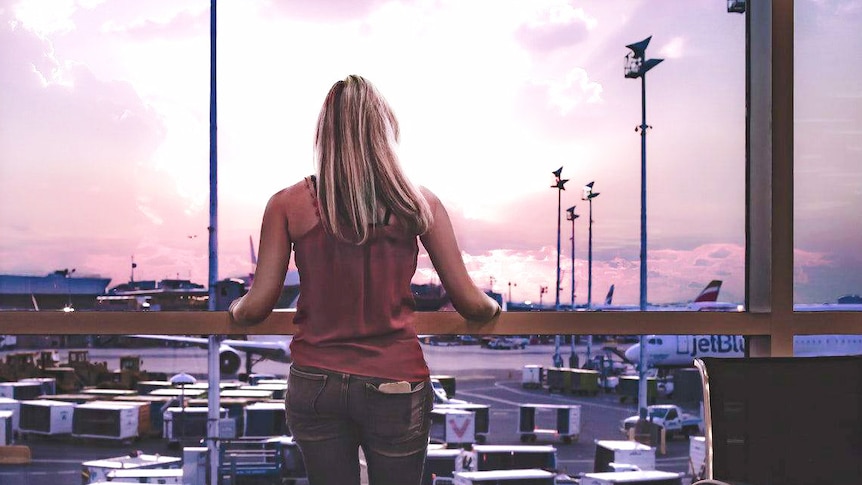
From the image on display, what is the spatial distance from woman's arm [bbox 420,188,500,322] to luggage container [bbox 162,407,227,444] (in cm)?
2272

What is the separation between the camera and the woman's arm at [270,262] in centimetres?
135

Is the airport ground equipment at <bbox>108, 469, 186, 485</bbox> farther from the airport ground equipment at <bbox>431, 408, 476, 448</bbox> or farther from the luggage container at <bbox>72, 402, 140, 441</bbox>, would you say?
the luggage container at <bbox>72, 402, 140, 441</bbox>

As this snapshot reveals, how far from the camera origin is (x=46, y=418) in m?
21.8

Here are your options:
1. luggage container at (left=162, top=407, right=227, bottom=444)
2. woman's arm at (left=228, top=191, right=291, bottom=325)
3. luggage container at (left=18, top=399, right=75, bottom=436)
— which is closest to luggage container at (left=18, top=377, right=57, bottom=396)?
luggage container at (left=18, top=399, right=75, bottom=436)

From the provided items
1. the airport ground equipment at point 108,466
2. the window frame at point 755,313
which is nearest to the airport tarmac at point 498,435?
the airport ground equipment at point 108,466

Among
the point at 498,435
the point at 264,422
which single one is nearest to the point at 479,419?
the point at 498,435

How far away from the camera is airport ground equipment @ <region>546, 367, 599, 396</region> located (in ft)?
117

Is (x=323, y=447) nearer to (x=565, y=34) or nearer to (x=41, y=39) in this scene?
(x=41, y=39)

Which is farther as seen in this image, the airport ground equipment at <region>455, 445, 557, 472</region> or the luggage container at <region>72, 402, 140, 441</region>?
the luggage container at <region>72, 402, 140, 441</region>

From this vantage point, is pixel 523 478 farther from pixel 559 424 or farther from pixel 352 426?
pixel 559 424

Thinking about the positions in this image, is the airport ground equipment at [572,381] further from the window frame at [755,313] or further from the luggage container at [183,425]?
the window frame at [755,313]

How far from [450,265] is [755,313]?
1147 millimetres

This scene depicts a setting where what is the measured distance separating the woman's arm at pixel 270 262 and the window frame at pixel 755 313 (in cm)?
44

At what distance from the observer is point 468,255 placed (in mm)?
1537
